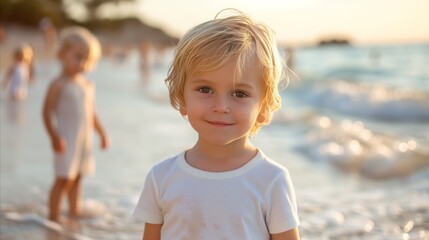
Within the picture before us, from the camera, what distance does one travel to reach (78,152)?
19.4 feet

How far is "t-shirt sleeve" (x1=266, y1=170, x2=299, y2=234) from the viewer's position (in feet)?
8.17

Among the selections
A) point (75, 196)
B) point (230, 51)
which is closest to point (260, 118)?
point (230, 51)

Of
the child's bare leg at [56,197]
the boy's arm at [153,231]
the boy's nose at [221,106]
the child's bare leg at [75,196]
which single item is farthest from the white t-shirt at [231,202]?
the child's bare leg at [75,196]

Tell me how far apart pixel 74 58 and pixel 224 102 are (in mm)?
3655

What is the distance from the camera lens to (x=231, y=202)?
250cm

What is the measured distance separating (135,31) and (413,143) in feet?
324

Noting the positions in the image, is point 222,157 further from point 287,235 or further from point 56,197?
point 56,197

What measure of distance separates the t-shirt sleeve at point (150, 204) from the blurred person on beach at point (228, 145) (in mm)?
48

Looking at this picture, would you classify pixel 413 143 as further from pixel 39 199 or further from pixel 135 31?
pixel 135 31

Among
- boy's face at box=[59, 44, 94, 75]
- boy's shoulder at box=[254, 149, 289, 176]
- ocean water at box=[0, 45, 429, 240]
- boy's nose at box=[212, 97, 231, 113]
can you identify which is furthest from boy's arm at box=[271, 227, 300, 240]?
boy's face at box=[59, 44, 94, 75]

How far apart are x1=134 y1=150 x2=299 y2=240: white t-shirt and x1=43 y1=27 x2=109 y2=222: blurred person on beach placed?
330 centimetres

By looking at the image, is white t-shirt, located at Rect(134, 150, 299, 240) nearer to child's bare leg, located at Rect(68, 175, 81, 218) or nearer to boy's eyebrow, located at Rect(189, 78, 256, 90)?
boy's eyebrow, located at Rect(189, 78, 256, 90)

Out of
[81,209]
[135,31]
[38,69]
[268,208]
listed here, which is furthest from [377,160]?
[135,31]

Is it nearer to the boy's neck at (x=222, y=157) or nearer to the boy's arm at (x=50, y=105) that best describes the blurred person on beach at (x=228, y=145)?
the boy's neck at (x=222, y=157)
